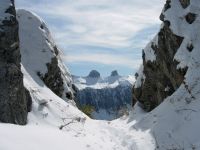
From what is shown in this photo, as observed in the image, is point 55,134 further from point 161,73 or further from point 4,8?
point 161,73

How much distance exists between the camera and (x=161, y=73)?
35.6m

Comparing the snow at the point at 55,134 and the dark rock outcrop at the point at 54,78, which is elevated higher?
the snow at the point at 55,134

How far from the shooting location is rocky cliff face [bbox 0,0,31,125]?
19516 mm

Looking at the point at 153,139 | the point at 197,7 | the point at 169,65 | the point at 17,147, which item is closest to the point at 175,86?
the point at 169,65

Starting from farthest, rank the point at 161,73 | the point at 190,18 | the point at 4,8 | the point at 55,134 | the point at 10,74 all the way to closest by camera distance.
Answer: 1. the point at 161,73
2. the point at 190,18
3. the point at 4,8
4. the point at 10,74
5. the point at 55,134

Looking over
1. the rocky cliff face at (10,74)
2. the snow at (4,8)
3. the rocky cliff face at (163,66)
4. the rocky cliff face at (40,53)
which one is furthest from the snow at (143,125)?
the snow at (4,8)

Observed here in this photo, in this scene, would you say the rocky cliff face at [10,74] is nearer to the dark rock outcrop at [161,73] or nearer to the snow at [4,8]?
the snow at [4,8]

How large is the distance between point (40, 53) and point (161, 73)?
11.0 meters

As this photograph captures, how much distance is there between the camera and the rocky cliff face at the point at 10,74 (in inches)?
768

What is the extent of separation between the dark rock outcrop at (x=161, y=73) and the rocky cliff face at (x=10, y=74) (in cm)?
1114

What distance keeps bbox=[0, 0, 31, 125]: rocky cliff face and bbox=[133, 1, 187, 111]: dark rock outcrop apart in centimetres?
1114

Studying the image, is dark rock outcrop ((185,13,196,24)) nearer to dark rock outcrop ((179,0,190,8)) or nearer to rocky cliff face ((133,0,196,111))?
rocky cliff face ((133,0,196,111))

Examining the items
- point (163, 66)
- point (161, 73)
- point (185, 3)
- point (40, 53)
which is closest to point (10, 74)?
point (40, 53)

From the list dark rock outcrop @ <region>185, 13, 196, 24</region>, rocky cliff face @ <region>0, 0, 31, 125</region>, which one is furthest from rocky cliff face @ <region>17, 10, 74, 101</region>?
dark rock outcrop @ <region>185, 13, 196, 24</region>
